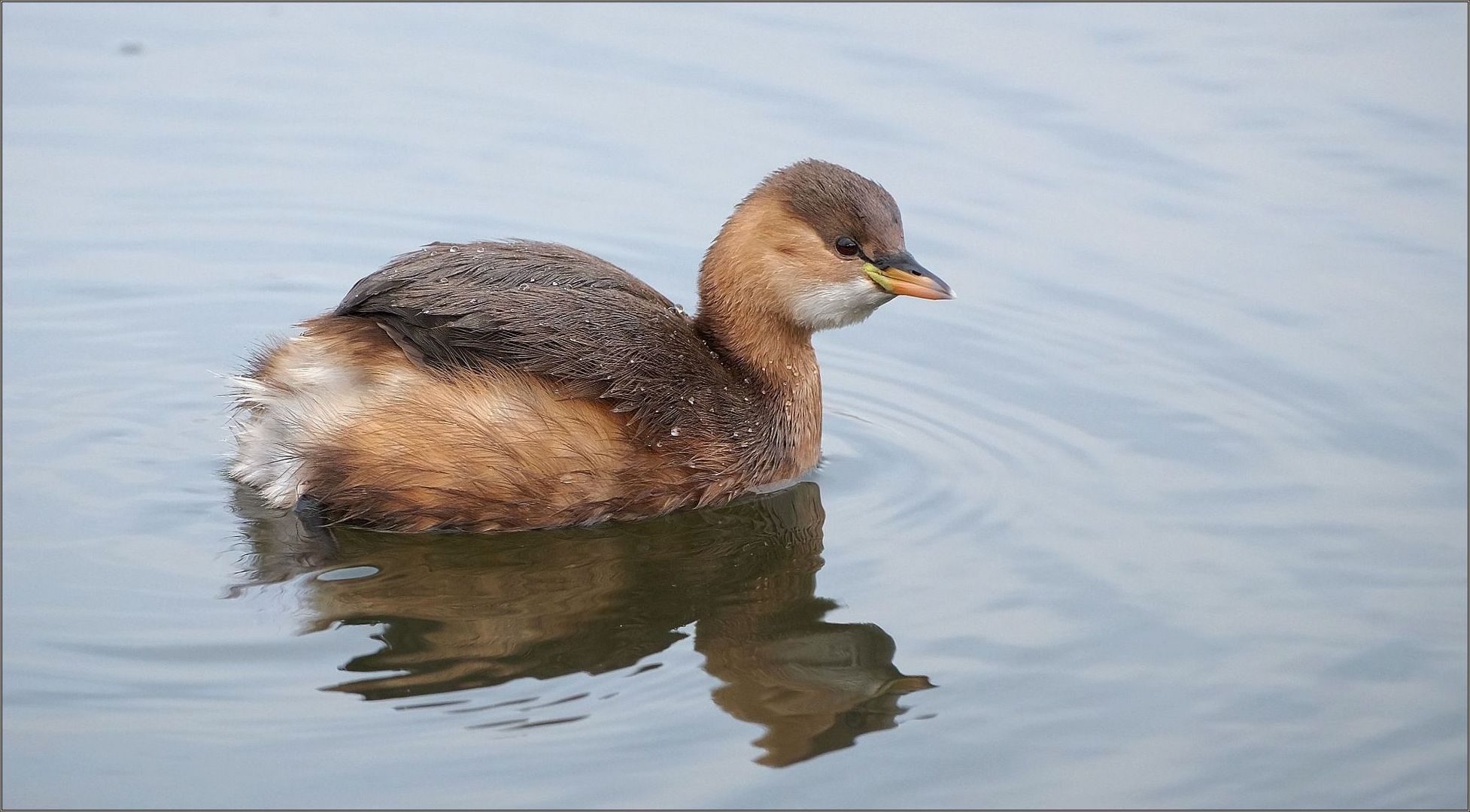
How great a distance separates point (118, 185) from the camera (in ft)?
30.9

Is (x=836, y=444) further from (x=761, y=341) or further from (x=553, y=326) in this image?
(x=553, y=326)

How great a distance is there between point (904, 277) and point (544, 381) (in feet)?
4.44

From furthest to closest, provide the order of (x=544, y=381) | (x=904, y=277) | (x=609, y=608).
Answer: (x=904, y=277)
(x=544, y=381)
(x=609, y=608)

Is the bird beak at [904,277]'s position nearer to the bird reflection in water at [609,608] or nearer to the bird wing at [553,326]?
the bird wing at [553,326]

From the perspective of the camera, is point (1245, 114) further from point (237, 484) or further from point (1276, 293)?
point (237, 484)

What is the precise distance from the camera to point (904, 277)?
277 inches

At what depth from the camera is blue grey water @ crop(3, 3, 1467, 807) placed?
17.7 ft

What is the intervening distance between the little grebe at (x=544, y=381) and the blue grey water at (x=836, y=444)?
16 cm

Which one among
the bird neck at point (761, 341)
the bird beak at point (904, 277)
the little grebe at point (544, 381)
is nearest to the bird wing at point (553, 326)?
the little grebe at point (544, 381)

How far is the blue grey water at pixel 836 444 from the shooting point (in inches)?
212

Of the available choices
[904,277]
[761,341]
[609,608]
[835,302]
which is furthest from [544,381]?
[904,277]

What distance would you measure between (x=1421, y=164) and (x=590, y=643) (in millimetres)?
5593

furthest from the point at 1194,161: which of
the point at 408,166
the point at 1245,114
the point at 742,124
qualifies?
the point at 408,166

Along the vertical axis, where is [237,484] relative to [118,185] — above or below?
below
